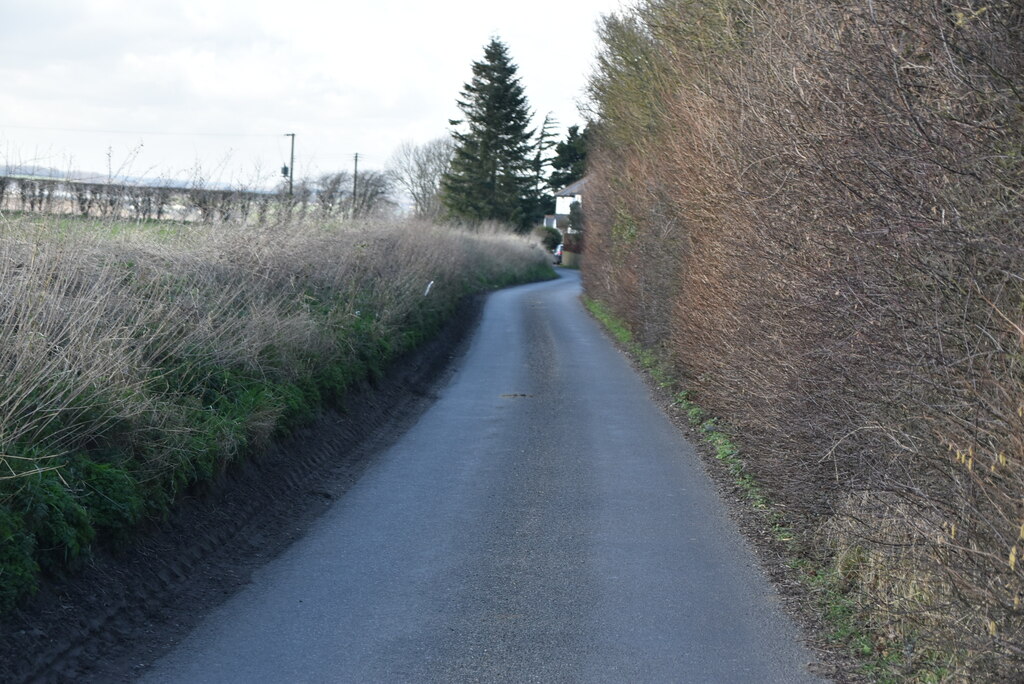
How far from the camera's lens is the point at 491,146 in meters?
59.0

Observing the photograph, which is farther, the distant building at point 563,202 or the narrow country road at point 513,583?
the distant building at point 563,202

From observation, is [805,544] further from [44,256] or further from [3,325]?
[44,256]

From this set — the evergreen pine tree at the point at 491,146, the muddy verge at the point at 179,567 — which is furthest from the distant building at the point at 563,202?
the muddy verge at the point at 179,567

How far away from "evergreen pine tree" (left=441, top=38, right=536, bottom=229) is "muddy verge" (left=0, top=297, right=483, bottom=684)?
4914 cm

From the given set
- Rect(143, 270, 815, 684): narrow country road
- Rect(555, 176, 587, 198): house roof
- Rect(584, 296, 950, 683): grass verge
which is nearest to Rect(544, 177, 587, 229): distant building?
Rect(555, 176, 587, 198): house roof

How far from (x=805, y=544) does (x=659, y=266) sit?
933 centimetres

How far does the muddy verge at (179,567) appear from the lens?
485cm

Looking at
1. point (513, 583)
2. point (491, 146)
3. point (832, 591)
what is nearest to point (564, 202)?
point (491, 146)

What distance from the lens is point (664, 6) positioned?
48.6 ft

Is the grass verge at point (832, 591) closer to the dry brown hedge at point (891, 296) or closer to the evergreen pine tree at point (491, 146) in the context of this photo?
the dry brown hedge at point (891, 296)

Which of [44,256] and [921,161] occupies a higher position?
[921,161]

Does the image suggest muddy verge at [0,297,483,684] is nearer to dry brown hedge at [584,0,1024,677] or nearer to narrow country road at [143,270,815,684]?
narrow country road at [143,270,815,684]

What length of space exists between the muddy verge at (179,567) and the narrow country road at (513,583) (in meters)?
0.20

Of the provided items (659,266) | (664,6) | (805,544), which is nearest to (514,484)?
(805,544)
